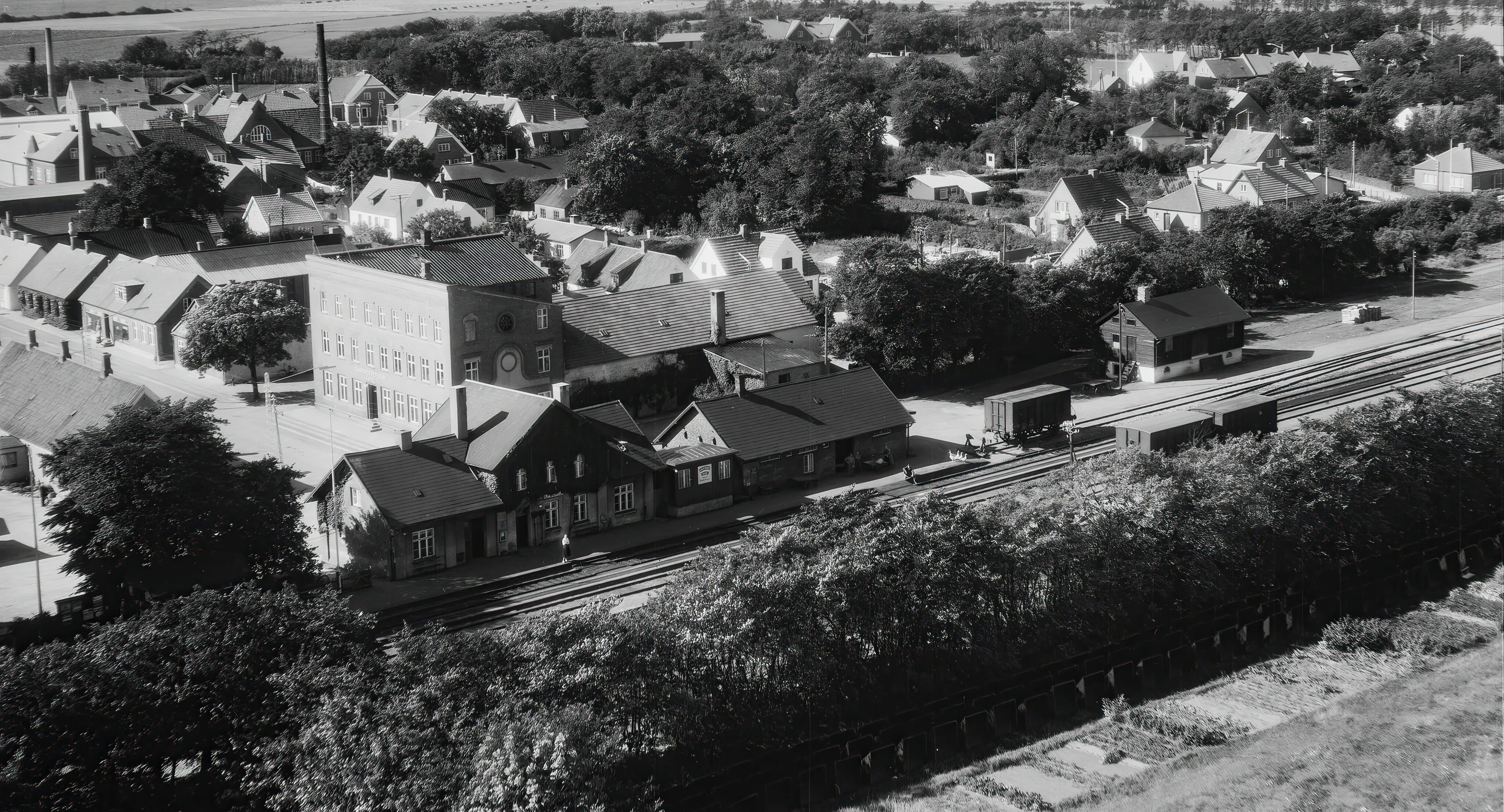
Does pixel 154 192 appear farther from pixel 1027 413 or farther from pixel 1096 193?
pixel 1027 413

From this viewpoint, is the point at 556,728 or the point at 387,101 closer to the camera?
the point at 556,728

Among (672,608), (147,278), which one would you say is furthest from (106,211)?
(672,608)

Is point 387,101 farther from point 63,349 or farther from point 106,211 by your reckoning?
point 63,349

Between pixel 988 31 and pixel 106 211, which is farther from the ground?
pixel 988 31

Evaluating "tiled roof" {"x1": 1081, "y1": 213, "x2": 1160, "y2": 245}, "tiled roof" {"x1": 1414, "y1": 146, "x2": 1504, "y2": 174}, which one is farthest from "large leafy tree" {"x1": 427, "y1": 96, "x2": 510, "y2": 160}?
"tiled roof" {"x1": 1414, "y1": 146, "x2": 1504, "y2": 174}

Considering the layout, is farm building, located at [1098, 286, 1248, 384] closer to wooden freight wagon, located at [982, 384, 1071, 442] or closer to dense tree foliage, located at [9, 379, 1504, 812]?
wooden freight wagon, located at [982, 384, 1071, 442]

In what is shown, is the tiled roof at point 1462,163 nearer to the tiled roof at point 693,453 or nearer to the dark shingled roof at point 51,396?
the tiled roof at point 693,453
